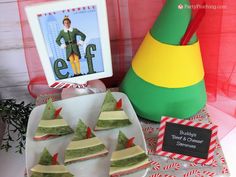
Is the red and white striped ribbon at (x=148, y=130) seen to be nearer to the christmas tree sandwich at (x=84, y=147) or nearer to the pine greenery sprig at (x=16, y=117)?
the christmas tree sandwich at (x=84, y=147)

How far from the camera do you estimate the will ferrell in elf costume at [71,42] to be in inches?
27.7

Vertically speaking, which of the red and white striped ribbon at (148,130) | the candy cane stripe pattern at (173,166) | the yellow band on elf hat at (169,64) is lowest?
the candy cane stripe pattern at (173,166)

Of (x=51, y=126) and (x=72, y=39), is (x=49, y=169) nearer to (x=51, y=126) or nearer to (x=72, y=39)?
(x=51, y=126)

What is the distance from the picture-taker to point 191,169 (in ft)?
2.21

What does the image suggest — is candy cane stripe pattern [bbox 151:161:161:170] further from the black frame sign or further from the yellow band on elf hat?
the yellow band on elf hat

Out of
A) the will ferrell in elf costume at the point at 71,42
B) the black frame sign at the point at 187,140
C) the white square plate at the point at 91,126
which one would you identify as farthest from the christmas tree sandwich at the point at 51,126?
the black frame sign at the point at 187,140

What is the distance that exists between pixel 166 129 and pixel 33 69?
42cm


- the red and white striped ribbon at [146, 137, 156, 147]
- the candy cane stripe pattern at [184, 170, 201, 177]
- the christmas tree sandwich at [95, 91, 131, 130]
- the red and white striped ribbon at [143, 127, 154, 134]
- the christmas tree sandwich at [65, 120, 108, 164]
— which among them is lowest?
the candy cane stripe pattern at [184, 170, 201, 177]

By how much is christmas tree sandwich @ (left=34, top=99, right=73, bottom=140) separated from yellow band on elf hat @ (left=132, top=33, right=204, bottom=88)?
8.5 inches

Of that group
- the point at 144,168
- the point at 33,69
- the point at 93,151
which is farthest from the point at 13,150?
the point at 144,168

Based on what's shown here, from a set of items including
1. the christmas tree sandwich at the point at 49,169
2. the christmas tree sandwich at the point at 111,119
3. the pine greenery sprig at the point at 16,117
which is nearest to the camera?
the christmas tree sandwich at the point at 49,169

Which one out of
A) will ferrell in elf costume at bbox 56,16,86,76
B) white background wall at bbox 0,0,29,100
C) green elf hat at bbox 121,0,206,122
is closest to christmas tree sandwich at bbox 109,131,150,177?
green elf hat at bbox 121,0,206,122

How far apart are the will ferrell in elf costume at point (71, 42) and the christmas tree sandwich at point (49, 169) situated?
238 mm

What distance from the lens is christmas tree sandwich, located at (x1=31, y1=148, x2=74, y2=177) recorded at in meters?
0.61
